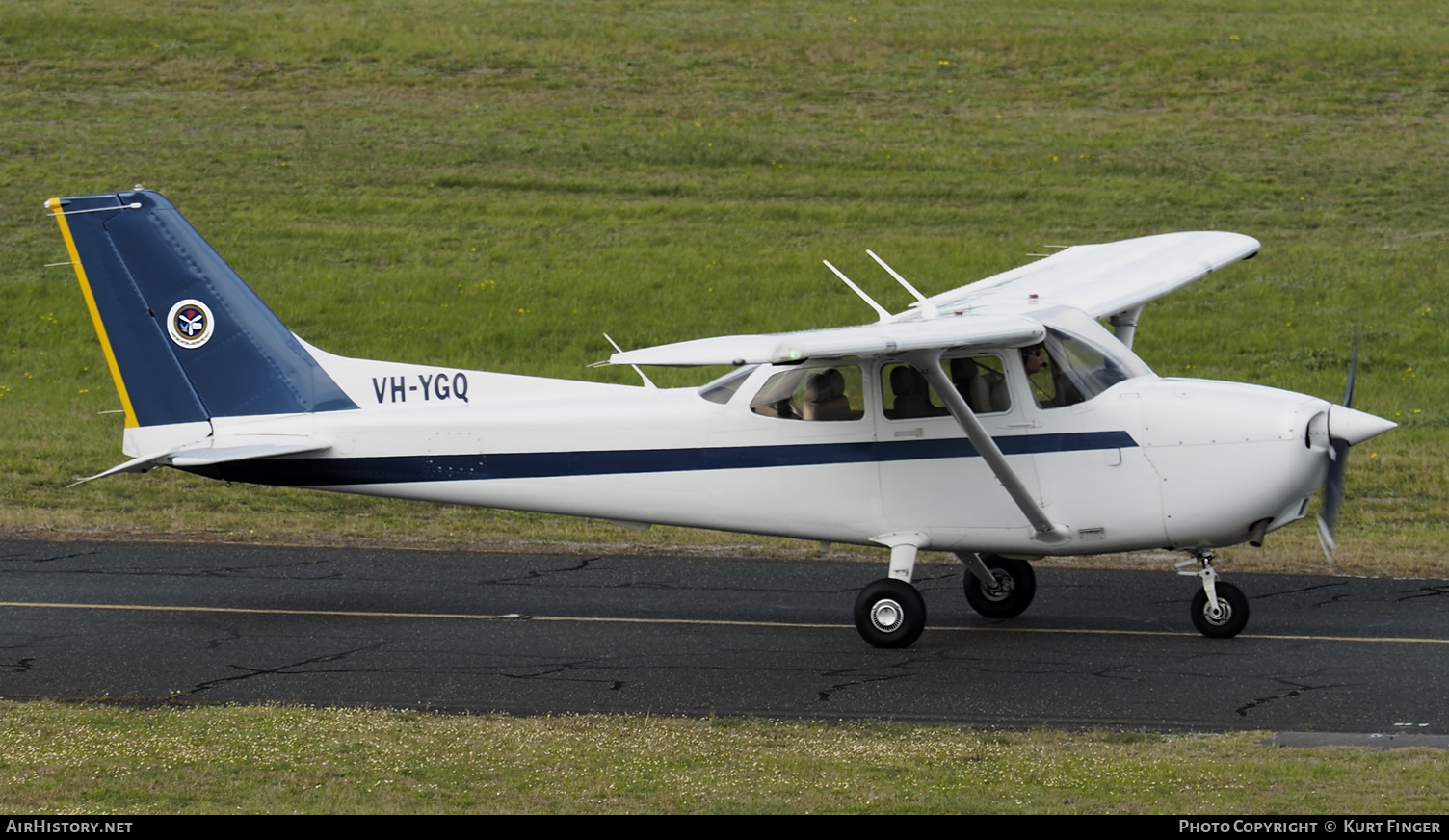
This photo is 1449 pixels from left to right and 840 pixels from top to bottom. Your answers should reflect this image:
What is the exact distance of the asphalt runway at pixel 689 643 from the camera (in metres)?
10.2

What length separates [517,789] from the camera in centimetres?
805

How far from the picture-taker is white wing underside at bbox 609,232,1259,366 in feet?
30.3

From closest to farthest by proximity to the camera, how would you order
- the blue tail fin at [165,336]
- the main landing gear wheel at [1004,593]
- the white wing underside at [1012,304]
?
the white wing underside at [1012,304] → the main landing gear wheel at [1004,593] → the blue tail fin at [165,336]

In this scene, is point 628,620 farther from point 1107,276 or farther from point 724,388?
point 1107,276

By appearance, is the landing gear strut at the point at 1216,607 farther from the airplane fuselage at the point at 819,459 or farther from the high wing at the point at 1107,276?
the high wing at the point at 1107,276

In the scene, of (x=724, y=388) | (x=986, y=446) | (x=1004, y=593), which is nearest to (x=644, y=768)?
(x=986, y=446)

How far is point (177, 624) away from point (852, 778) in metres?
6.21

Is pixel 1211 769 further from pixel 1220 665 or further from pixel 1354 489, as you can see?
pixel 1354 489

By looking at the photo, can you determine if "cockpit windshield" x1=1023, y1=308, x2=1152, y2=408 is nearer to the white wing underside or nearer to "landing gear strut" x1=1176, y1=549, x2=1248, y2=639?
the white wing underside

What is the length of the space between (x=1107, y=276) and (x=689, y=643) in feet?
15.4

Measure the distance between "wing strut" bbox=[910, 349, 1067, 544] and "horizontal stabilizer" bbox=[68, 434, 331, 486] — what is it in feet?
15.0

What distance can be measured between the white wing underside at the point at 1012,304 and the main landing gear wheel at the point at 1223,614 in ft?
7.38

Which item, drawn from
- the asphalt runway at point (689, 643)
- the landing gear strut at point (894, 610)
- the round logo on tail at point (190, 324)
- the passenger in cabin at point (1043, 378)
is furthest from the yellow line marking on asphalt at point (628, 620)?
the round logo on tail at point (190, 324)

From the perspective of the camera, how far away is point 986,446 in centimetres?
1091
